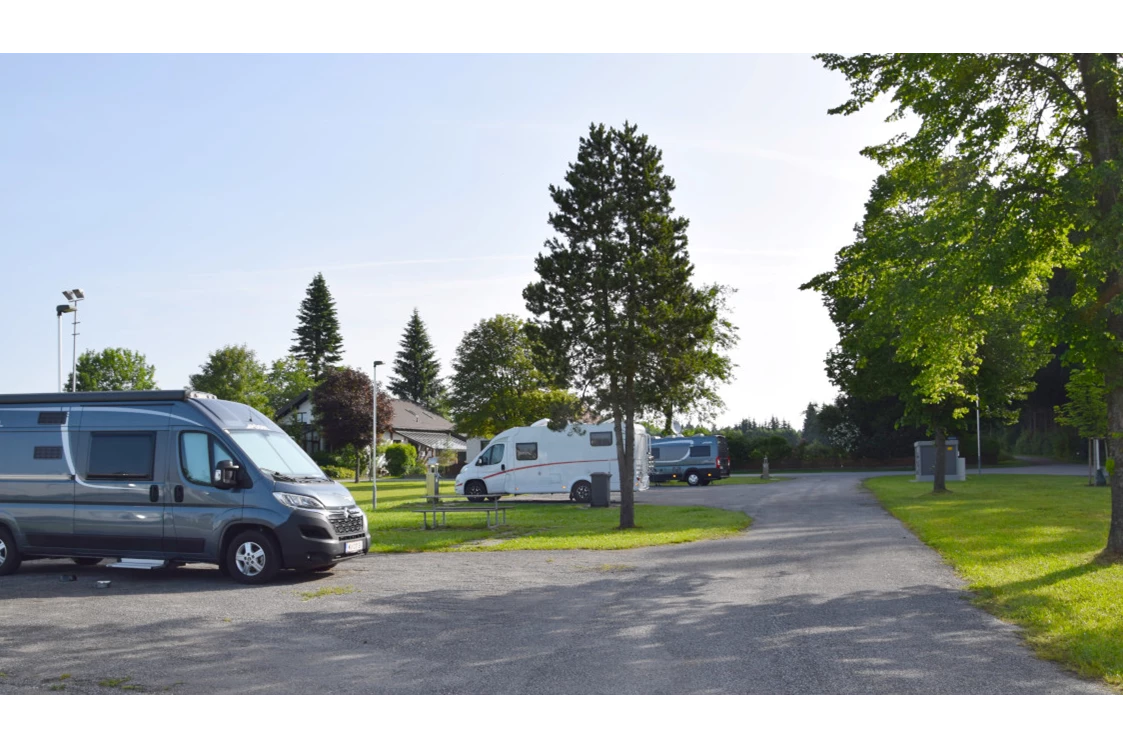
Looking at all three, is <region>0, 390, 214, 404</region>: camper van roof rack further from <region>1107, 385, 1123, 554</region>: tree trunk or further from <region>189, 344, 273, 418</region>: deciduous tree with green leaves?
<region>189, 344, 273, 418</region>: deciduous tree with green leaves

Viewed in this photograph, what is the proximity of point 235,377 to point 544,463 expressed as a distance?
54.0 meters

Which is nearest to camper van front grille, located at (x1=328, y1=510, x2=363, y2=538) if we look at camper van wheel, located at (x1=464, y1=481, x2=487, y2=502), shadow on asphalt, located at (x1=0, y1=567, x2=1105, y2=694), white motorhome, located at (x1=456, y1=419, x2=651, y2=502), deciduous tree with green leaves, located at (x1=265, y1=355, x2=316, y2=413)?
shadow on asphalt, located at (x1=0, y1=567, x2=1105, y2=694)

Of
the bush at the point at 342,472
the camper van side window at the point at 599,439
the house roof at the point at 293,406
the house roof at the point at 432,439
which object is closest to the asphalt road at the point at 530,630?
the camper van side window at the point at 599,439

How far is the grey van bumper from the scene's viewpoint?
11867mm

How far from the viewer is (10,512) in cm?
1304

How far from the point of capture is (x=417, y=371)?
343ft

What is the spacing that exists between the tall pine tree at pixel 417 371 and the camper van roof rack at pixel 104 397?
8997 centimetres

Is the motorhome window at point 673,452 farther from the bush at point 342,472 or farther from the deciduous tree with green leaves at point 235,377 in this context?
the deciduous tree with green leaves at point 235,377

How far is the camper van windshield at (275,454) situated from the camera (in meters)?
12.4

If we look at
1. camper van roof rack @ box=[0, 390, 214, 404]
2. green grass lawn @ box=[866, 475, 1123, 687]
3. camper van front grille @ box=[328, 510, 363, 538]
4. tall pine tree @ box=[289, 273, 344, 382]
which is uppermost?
tall pine tree @ box=[289, 273, 344, 382]

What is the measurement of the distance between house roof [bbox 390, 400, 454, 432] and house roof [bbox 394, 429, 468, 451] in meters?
0.51

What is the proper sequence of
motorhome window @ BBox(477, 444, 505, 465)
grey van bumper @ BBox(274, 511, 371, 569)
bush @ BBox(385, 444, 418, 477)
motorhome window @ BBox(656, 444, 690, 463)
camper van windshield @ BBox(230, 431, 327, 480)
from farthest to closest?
bush @ BBox(385, 444, 418, 477)
motorhome window @ BBox(656, 444, 690, 463)
motorhome window @ BBox(477, 444, 505, 465)
camper van windshield @ BBox(230, 431, 327, 480)
grey van bumper @ BBox(274, 511, 371, 569)
